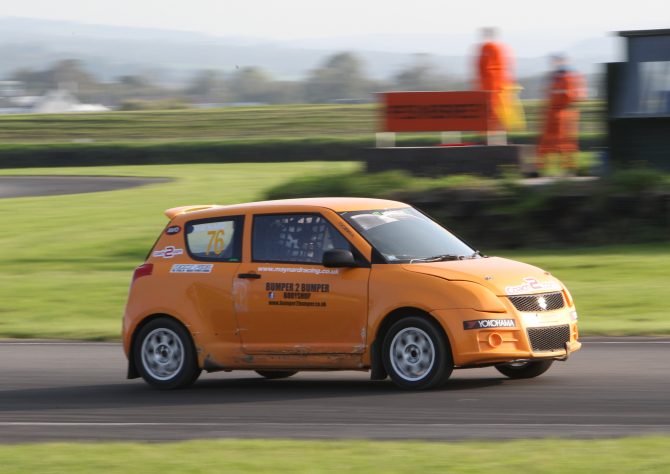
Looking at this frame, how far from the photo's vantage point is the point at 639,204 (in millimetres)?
22094

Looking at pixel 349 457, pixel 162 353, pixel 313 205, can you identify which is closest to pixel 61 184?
pixel 162 353

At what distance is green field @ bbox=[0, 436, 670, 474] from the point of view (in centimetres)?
684

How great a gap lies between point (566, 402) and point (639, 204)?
524 inches

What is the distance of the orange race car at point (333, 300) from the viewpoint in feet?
32.1

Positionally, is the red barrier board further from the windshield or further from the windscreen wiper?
the windscreen wiper

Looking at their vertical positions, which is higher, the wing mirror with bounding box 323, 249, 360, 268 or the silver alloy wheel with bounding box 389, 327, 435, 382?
the wing mirror with bounding box 323, 249, 360, 268

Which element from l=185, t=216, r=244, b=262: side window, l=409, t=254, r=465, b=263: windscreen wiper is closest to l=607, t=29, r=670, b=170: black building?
l=409, t=254, r=465, b=263: windscreen wiper

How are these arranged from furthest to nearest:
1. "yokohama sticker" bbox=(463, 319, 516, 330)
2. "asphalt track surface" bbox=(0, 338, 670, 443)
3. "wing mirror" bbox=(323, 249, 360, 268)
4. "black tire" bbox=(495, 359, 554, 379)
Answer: "black tire" bbox=(495, 359, 554, 379), "wing mirror" bbox=(323, 249, 360, 268), "yokohama sticker" bbox=(463, 319, 516, 330), "asphalt track surface" bbox=(0, 338, 670, 443)

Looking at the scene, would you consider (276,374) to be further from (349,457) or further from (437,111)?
(437,111)

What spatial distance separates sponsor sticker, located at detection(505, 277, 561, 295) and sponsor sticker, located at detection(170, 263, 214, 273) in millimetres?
2528

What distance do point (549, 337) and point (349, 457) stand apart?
3.12 metres

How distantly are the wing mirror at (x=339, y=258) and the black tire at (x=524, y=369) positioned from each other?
60.4 inches

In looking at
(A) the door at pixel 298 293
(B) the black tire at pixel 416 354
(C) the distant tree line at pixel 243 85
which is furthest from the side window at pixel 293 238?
(C) the distant tree line at pixel 243 85

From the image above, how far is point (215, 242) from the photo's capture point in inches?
433
